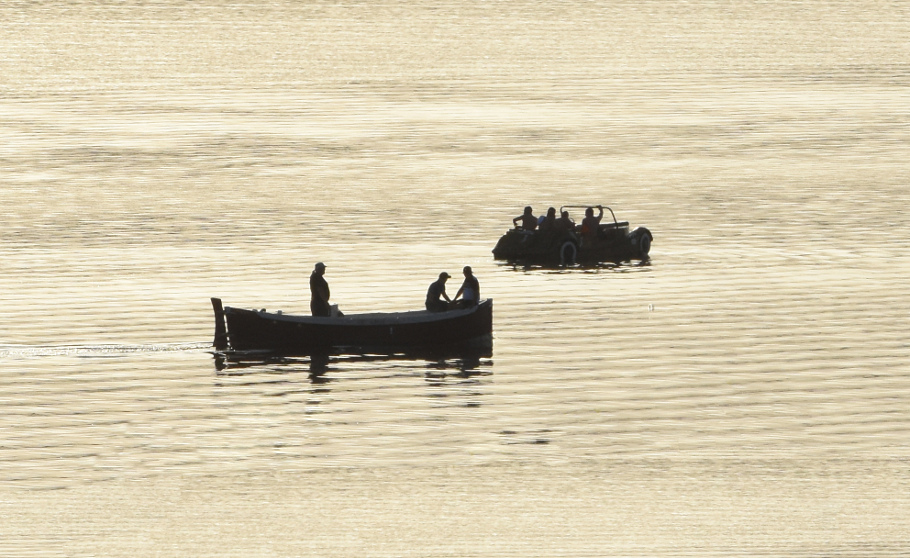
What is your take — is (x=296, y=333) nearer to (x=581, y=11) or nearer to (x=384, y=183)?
(x=384, y=183)

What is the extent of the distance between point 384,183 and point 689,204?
1296cm

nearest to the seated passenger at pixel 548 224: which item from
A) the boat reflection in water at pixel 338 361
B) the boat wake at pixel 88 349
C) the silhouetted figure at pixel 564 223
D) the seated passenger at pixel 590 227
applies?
the silhouetted figure at pixel 564 223

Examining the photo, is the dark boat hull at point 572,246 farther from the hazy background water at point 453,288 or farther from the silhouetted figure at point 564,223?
the hazy background water at point 453,288

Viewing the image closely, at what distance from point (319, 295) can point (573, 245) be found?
51.3 ft

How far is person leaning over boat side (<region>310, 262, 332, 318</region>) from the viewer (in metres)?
41.5

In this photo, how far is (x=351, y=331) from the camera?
1626 inches

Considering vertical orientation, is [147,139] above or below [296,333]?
above

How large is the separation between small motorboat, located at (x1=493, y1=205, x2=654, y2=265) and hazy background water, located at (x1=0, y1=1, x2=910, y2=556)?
100cm

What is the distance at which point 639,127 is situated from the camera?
3647 inches

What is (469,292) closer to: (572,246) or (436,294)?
(436,294)

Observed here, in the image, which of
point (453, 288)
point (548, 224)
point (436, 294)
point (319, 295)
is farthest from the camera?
point (548, 224)

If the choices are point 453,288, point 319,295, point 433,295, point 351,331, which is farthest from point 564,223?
point 351,331

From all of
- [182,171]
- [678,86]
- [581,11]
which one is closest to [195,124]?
[182,171]

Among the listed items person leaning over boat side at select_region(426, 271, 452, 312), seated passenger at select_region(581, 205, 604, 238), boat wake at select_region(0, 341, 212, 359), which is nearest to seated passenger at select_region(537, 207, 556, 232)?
seated passenger at select_region(581, 205, 604, 238)
